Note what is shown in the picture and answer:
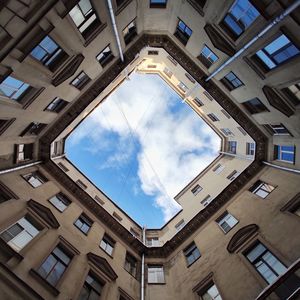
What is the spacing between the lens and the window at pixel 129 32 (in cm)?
1973

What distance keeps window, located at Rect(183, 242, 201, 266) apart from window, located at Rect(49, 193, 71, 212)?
937 centimetres

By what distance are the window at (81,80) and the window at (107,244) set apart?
11.0 m

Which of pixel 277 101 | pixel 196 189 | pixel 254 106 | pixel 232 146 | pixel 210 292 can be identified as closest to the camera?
pixel 277 101

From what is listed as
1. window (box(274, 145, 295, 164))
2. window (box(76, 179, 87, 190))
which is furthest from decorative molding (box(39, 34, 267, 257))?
window (box(76, 179, 87, 190))

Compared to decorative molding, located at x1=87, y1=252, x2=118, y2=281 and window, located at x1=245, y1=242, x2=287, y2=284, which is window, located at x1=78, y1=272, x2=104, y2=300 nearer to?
decorative molding, located at x1=87, y1=252, x2=118, y2=281

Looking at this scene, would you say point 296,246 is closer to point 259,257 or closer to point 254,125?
point 259,257

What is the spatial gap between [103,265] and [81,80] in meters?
12.0

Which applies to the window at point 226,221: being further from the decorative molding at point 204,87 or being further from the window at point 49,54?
the window at point 49,54

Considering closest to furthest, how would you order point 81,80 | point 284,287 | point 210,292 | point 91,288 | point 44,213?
point 284,287, point 91,288, point 210,292, point 44,213, point 81,80

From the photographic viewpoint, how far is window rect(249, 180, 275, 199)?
18.7 meters

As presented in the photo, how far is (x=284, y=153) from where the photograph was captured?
1911 cm

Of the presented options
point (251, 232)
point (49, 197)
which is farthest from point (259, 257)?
point (49, 197)

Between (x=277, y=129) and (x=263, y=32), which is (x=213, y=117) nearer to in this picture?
(x=277, y=129)

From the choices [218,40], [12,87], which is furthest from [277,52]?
[12,87]
